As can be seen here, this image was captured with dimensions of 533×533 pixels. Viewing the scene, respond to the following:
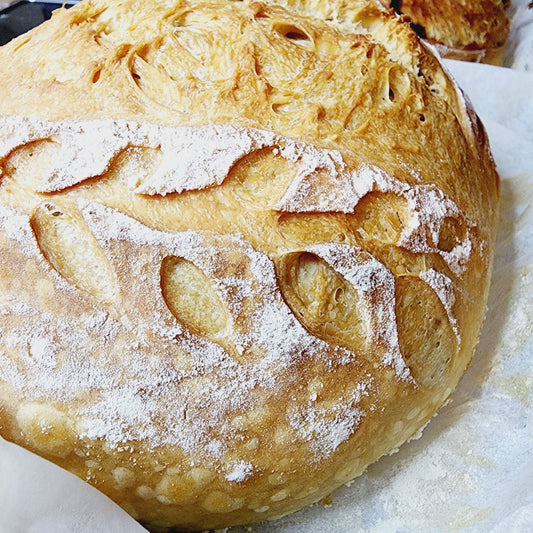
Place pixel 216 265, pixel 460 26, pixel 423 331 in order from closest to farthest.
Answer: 1. pixel 216 265
2. pixel 423 331
3. pixel 460 26

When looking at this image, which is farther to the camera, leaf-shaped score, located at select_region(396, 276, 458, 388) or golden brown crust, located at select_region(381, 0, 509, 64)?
golden brown crust, located at select_region(381, 0, 509, 64)

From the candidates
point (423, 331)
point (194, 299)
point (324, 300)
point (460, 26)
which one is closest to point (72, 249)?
point (194, 299)

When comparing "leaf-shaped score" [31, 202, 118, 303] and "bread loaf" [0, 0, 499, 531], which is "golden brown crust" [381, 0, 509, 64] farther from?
"leaf-shaped score" [31, 202, 118, 303]

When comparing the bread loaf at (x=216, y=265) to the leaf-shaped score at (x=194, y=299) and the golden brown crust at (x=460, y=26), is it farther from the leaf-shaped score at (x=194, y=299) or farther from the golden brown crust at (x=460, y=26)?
the golden brown crust at (x=460, y=26)

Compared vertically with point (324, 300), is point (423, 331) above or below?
below

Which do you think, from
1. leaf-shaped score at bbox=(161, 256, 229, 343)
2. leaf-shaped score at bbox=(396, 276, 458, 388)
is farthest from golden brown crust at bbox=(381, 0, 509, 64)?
leaf-shaped score at bbox=(161, 256, 229, 343)

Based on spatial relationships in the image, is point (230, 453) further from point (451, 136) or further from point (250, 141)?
point (451, 136)

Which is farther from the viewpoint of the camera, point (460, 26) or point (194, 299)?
point (460, 26)

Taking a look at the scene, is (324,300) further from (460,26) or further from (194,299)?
(460,26)
